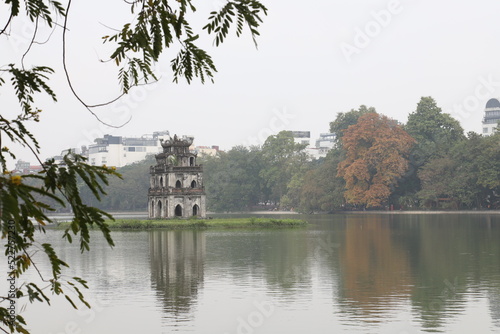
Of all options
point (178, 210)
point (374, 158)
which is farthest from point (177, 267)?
point (374, 158)

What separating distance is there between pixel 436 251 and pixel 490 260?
4777 mm

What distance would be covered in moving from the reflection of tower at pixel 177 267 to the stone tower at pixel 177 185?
13.6m

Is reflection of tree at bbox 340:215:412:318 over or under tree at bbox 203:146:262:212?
under

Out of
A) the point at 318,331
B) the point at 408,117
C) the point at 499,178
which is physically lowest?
the point at 318,331

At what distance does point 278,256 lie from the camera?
35031 mm

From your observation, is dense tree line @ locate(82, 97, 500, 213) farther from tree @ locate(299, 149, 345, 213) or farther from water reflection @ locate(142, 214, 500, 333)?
water reflection @ locate(142, 214, 500, 333)

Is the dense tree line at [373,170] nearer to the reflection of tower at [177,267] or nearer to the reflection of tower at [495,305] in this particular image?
the reflection of tower at [177,267]

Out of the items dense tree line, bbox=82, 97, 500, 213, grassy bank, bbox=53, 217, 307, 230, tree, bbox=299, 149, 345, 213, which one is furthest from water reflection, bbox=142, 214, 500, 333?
tree, bbox=299, 149, 345, 213

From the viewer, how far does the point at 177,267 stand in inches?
1224

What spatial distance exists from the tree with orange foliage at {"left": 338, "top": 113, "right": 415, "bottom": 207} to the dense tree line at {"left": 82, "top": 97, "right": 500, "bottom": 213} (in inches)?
4.4

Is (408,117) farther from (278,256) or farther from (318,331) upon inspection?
(318,331)

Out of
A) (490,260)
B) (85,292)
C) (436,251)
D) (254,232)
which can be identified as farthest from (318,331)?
(254,232)

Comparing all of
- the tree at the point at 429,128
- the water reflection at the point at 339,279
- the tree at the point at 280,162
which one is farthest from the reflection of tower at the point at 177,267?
the tree at the point at 280,162

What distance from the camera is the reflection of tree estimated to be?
69.2 feet
